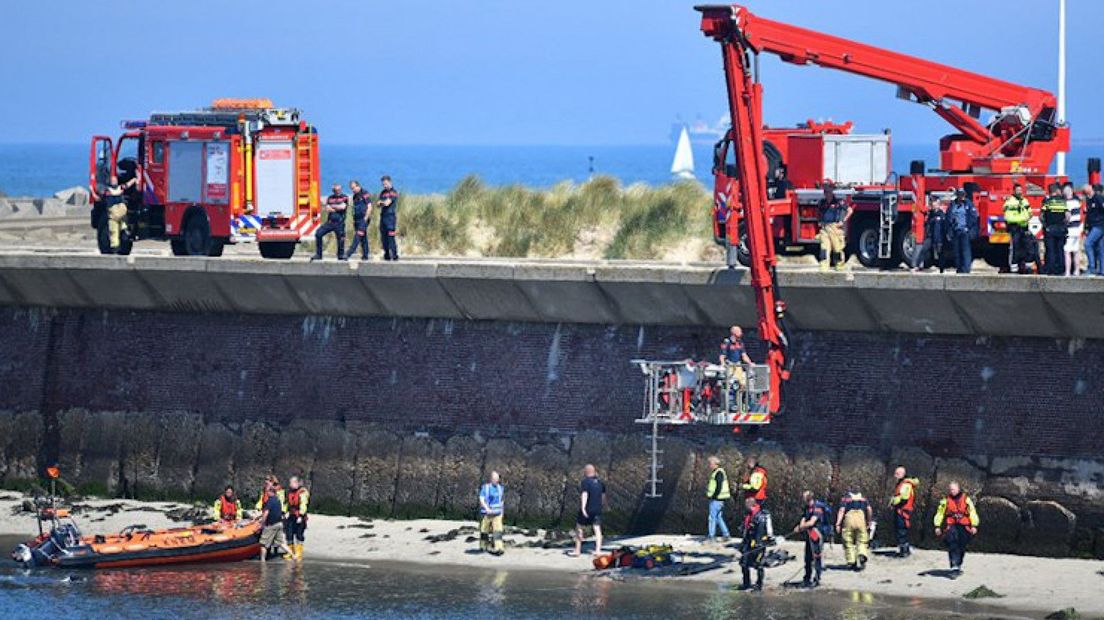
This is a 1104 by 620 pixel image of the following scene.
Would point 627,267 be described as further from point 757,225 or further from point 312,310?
point 312,310

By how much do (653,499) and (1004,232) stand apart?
6.98 meters

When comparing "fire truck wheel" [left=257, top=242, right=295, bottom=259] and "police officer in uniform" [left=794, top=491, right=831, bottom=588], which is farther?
"fire truck wheel" [left=257, top=242, right=295, bottom=259]

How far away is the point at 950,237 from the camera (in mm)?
31234

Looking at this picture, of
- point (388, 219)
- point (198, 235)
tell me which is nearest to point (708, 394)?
point (388, 219)

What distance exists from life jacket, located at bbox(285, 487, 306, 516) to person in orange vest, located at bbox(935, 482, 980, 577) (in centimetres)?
915

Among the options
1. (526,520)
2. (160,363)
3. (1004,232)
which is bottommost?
(526,520)

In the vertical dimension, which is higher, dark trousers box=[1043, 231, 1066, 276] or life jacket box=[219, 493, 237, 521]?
dark trousers box=[1043, 231, 1066, 276]

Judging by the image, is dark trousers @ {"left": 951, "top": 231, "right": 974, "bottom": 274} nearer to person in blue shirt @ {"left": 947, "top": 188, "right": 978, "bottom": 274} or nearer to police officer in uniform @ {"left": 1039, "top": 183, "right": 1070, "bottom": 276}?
person in blue shirt @ {"left": 947, "top": 188, "right": 978, "bottom": 274}

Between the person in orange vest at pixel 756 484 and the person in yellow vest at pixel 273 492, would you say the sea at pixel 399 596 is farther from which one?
the person in orange vest at pixel 756 484

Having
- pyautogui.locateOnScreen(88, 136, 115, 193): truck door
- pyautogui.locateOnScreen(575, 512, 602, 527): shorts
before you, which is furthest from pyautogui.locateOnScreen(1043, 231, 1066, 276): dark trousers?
pyautogui.locateOnScreen(88, 136, 115, 193): truck door

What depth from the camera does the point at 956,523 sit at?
1073 inches

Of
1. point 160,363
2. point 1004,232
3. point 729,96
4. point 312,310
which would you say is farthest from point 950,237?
point 160,363

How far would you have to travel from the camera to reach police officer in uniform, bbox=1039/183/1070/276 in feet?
98.8

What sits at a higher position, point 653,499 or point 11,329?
point 11,329
